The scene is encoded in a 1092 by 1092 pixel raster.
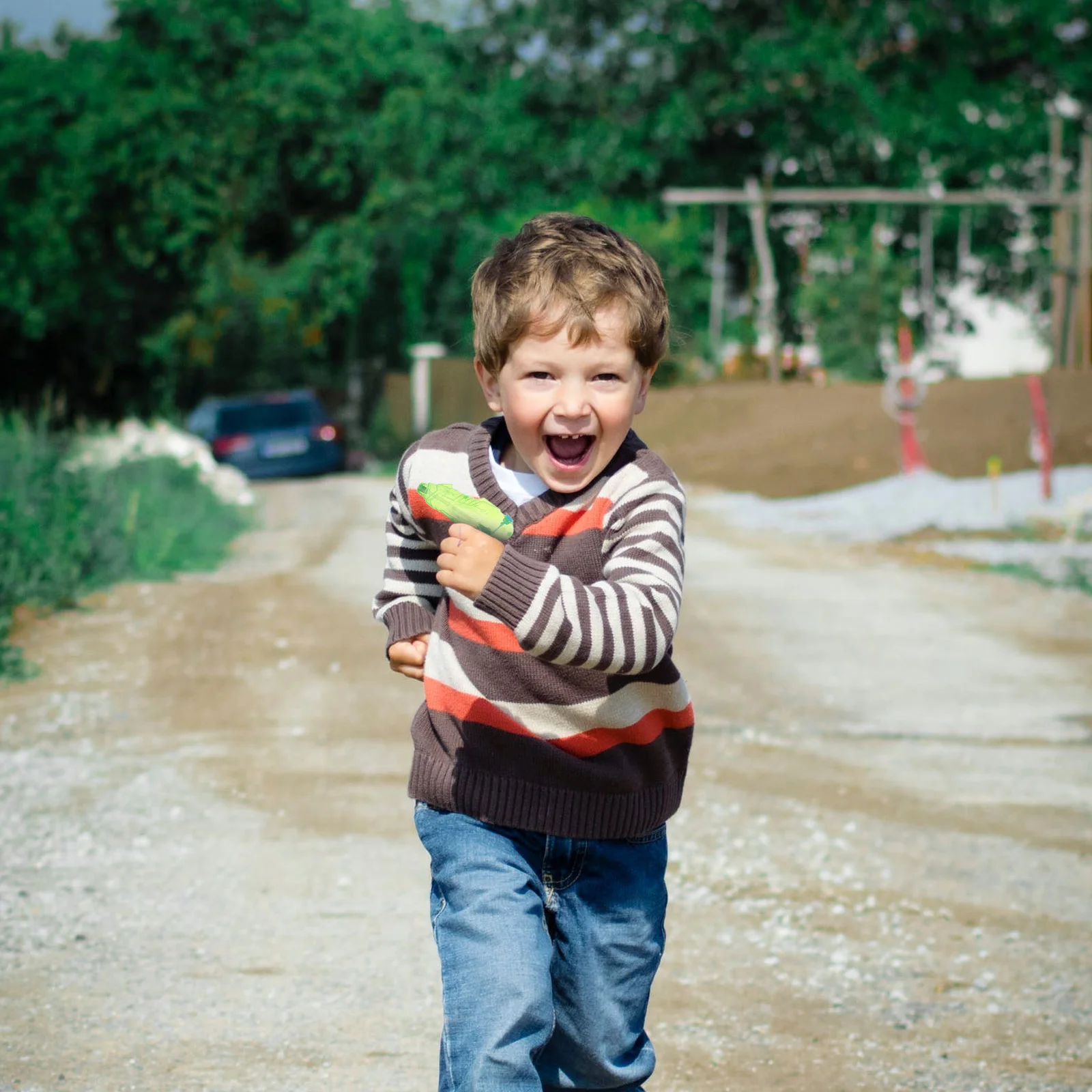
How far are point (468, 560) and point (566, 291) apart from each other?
1.52ft

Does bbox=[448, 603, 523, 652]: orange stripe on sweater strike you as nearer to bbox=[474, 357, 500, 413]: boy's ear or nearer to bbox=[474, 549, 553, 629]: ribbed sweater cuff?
bbox=[474, 549, 553, 629]: ribbed sweater cuff

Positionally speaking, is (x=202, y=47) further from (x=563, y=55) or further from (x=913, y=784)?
(x=913, y=784)

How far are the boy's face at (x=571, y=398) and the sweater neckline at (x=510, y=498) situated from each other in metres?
0.02

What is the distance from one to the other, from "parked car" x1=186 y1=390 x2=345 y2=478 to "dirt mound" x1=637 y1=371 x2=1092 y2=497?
5.03 metres

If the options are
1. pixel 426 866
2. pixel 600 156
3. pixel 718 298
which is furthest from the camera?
pixel 600 156

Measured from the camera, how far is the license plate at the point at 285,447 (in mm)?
24078

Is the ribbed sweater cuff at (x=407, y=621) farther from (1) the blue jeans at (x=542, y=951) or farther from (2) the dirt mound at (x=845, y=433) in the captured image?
(2) the dirt mound at (x=845, y=433)

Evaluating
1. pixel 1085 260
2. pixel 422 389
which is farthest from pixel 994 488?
pixel 422 389

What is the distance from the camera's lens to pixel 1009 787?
5.74 meters

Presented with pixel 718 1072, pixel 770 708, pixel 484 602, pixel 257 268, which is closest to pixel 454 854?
pixel 484 602

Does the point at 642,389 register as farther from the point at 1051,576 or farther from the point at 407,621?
the point at 1051,576

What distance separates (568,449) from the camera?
7.89 ft

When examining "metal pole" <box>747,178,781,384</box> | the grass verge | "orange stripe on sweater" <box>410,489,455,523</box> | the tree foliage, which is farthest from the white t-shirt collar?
the tree foliage

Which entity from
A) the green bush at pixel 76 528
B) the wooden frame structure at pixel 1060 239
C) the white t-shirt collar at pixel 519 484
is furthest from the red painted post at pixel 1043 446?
the white t-shirt collar at pixel 519 484
